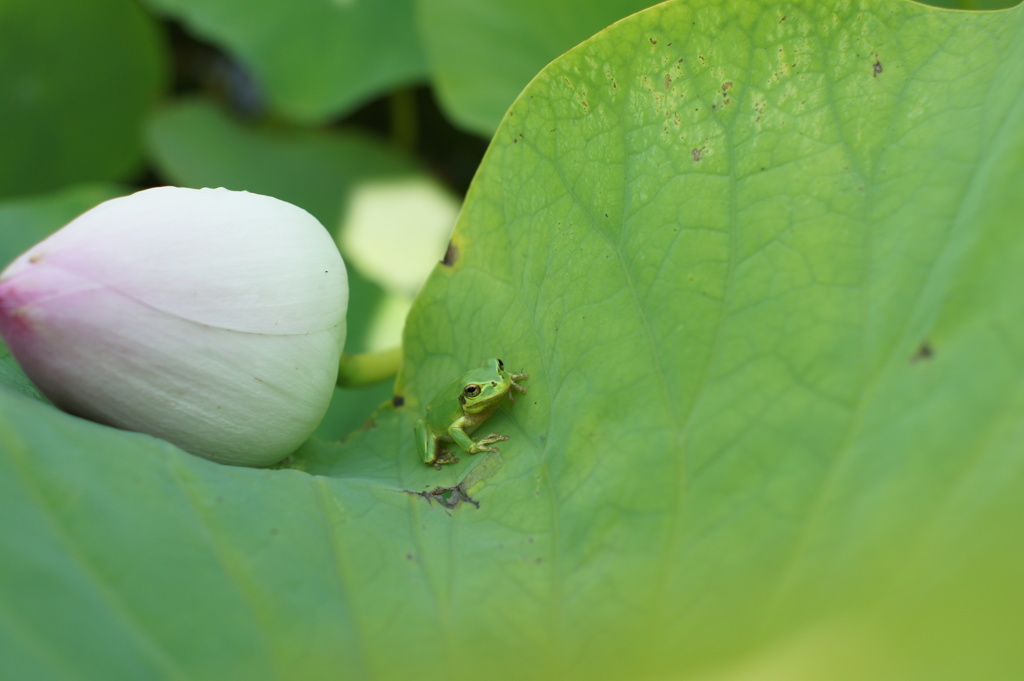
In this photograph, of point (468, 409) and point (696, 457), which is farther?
point (468, 409)

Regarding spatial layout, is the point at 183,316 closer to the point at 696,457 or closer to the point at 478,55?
the point at 696,457

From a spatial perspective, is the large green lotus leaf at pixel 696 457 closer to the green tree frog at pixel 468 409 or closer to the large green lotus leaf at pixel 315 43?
the green tree frog at pixel 468 409

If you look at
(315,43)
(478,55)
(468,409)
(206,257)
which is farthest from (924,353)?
(315,43)

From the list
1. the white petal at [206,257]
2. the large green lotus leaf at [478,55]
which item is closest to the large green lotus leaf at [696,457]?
the white petal at [206,257]

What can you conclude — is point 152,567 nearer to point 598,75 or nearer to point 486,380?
point 486,380

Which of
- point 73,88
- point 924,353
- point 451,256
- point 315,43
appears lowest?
point 924,353
